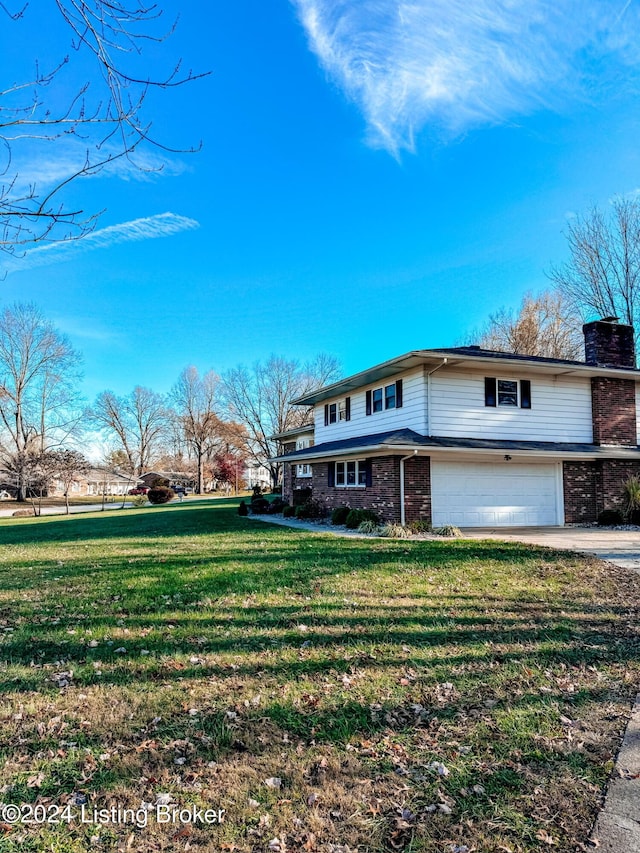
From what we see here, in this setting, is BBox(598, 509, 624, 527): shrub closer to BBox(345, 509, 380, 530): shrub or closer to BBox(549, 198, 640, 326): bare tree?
BBox(345, 509, 380, 530): shrub

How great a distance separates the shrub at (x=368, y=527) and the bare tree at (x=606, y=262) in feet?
70.0

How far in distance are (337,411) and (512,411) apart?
7310 mm

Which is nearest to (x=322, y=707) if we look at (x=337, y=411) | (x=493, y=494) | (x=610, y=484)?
(x=493, y=494)

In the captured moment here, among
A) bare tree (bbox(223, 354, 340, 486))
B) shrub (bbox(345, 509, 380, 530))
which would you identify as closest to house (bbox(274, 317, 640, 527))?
shrub (bbox(345, 509, 380, 530))

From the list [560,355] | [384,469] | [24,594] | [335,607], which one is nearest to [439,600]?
[335,607]

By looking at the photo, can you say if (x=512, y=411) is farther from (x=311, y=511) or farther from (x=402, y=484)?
(x=311, y=511)

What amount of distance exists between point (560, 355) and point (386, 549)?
25.5 m

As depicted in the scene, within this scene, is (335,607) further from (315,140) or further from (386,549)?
(315,140)

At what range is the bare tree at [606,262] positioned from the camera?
26.0 metres

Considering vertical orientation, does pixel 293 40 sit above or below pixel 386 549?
above

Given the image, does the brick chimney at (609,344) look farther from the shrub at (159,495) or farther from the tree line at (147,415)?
the shrub at (159,495)

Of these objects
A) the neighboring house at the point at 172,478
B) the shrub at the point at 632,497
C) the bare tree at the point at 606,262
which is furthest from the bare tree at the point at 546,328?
the neighboring house at the point at 172,478

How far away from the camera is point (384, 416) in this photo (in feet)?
56.5

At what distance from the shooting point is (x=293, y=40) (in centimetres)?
561
